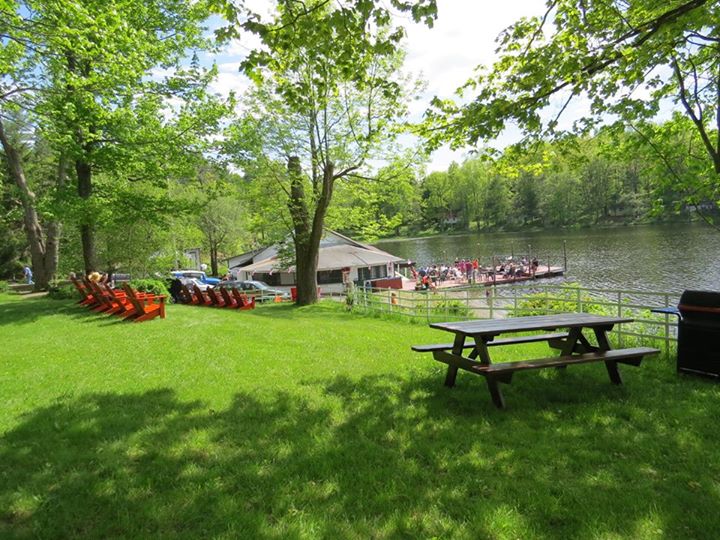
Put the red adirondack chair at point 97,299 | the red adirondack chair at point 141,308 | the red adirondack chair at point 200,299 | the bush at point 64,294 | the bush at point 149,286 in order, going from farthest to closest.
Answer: the red adirondack chair at point 200,299 → the bush at point 149,286 → the bush at point 64,294 → the red adirondack chair at point 97,299 → the red adirondack chair at point 141,308

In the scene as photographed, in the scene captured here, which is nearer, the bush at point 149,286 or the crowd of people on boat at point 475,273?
the bush at point 149,286

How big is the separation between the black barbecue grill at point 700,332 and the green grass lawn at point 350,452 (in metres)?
0.24

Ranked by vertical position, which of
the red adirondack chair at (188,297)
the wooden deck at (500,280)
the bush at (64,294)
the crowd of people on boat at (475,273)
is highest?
the bush at (64,294)

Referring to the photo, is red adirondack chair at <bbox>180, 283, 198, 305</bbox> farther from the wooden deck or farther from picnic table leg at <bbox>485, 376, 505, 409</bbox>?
the wooden deck

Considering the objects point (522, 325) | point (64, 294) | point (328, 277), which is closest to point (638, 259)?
point (328, 277)

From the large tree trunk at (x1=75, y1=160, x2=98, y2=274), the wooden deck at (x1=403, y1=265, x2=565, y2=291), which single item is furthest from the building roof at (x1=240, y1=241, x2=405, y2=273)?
the large tree trunk at (x1=75, y1=160, x2=98, y2=274)

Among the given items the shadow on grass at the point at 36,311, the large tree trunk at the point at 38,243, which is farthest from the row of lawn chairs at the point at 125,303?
the large tree trunk at the point at 38,243

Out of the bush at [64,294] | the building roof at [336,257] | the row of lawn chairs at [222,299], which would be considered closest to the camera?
the bush at [64,294]

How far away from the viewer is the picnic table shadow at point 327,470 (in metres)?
2.88

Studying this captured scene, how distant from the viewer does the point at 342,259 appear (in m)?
38.9

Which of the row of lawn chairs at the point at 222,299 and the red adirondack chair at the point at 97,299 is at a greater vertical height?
the red adirondack chair at the point at 97,299

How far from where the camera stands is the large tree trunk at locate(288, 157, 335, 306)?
20.7 meters

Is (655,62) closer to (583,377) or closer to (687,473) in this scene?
(583,377)

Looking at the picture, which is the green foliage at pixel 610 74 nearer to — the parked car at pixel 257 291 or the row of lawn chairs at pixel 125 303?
the row of lawn chairs at pixel 125 303
